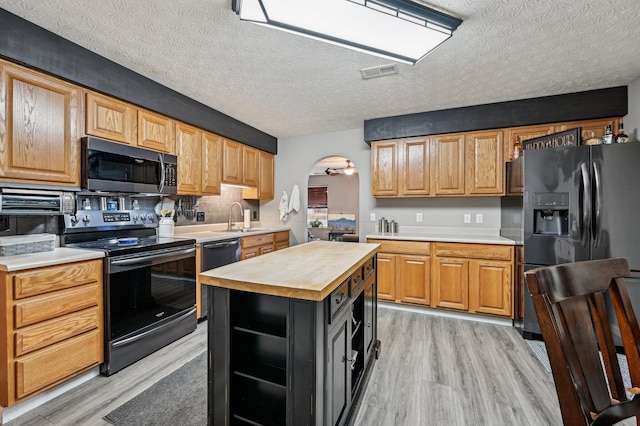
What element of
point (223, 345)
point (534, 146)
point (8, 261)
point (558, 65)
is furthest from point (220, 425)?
point (534, 146)

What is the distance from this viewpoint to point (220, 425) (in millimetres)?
1334

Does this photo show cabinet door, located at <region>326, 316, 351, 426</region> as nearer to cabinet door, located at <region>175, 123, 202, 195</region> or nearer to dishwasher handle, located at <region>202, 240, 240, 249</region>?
dishwasher handle, located at <region>202, 240, 240, 249</region>

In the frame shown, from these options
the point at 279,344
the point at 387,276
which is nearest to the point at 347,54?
the point at 279,344

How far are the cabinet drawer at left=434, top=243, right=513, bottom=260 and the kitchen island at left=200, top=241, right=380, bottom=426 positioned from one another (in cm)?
207

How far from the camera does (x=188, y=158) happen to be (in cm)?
320

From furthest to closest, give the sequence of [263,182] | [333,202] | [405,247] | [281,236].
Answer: [333,202], [263,182], [281,236], [405,247]

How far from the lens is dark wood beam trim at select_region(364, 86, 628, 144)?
285 cm

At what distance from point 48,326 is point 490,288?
3.72 metres

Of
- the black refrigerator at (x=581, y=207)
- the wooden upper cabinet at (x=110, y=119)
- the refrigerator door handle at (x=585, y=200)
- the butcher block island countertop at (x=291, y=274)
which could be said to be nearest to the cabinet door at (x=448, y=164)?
the black refrigerator at (x=581, y=207)

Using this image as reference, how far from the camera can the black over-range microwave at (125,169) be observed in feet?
7.41

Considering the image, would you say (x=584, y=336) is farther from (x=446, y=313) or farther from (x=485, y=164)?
(x=485, y=164)

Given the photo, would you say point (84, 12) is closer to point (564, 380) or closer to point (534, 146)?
point (564, 380)

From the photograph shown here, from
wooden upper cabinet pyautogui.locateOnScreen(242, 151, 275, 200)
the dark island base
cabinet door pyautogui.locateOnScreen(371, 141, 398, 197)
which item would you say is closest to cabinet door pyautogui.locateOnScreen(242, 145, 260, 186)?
wooden upper cabinet pyautogui.locateOnScreen(242, 151, 275, 200)

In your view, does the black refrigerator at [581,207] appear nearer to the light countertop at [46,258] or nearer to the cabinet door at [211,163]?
the cabinet door at [211,163]
